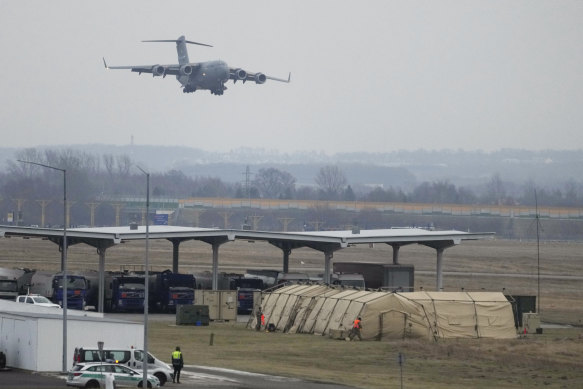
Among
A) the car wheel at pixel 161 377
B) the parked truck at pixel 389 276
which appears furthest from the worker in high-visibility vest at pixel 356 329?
the parked truck at pixel 389 276

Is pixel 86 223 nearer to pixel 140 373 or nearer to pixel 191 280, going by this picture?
pixel 191 280

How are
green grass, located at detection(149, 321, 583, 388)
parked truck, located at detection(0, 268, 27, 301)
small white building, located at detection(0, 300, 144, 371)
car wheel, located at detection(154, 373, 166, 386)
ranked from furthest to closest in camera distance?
parked truck, located at detection(0, 268, 27, 301), green grass, located at detection(149, 321, 583, 388), small white building, located at detection(0, 300, 144, 371), car wheel, located at detection(154, 373, 166, 386)

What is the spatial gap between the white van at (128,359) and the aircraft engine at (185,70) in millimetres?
71027

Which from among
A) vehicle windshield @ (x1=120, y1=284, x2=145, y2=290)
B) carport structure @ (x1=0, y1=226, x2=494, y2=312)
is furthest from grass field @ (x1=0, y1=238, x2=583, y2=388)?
carport structure @ (x1=0, y1=226, x2=494, y2=312)

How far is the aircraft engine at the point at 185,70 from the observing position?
344 ft

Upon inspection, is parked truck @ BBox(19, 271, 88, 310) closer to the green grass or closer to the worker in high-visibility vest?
the green grass

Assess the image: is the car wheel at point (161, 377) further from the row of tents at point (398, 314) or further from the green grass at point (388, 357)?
the row of tents at point (398, 314)

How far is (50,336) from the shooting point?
3800cm

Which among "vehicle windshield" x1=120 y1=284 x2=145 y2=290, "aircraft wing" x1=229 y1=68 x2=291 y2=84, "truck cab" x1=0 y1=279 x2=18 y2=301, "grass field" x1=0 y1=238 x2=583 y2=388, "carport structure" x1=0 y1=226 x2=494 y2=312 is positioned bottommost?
"grass field" x1=0 y1=238 x2=583 y2=388

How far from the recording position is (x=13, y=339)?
129ft

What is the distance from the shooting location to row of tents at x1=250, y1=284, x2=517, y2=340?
51375 mm

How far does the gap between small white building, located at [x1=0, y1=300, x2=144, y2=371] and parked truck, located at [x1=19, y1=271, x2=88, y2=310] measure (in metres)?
19.7

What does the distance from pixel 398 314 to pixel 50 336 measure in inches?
722

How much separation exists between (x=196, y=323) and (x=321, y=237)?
36.1 feet
